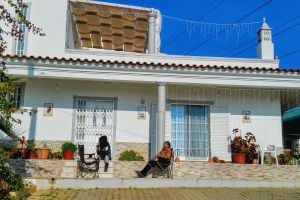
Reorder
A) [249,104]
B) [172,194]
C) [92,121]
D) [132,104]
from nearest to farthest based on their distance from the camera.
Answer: [172,194], [92,121], [132,104], [249,104]

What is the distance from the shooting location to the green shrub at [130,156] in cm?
1260

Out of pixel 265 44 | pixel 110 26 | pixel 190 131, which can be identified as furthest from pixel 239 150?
pixel 110 26

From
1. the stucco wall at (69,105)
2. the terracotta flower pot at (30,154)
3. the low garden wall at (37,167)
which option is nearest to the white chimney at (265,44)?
the stucco wall at (69,105)

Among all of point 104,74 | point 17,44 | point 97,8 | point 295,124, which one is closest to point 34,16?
point 17,44

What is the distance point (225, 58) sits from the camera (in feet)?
51.4

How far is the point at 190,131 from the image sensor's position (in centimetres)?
1431

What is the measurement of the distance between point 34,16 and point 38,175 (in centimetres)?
745

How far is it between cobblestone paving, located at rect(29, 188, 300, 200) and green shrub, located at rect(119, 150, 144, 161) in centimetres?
282

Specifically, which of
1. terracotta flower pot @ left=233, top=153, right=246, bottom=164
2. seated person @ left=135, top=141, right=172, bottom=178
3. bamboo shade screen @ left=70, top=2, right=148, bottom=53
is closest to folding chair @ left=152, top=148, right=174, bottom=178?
seated person @ left=135, top=141, right=172, bottom=178

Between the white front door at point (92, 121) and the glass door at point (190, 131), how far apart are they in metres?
2.36

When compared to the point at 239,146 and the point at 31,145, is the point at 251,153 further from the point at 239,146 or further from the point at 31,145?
the point at 31,145

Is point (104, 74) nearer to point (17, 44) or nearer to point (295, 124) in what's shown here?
point (17, 44)

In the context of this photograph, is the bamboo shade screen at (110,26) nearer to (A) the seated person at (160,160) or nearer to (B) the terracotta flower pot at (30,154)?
(B) the terracotta flower pot at (30,154)

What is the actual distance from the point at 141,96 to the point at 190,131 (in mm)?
2256
